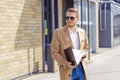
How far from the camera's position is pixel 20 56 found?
34.2ft

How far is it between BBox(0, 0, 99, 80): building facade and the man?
206 inches

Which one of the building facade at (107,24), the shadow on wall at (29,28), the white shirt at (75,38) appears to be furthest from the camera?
the building facade at (107,24)

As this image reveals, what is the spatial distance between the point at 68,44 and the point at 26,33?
270 inches

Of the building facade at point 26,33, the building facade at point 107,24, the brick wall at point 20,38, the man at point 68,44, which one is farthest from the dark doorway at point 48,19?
the building facade at point 107,24

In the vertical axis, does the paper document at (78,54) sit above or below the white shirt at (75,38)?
below

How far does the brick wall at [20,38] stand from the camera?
941 cm

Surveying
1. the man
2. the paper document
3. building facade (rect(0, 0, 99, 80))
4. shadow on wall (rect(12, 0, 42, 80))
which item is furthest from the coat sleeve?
shadow on wall (rect(12, 0, 42, 80))

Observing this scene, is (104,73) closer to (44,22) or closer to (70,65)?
(44,22)

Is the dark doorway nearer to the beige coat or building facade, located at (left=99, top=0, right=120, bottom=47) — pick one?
the beige coat

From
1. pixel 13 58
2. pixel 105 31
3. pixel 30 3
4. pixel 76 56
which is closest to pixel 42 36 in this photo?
pixel 30 3

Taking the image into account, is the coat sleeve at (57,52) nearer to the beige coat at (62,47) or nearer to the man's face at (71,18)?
the beige coat at (62,47)

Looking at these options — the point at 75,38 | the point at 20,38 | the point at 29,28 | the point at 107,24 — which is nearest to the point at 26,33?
the point at 29,28

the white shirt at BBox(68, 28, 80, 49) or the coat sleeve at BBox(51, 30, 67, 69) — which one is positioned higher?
the white shirt at BBox(68, 28, 80, 49)

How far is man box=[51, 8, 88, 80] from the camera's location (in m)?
4.12
